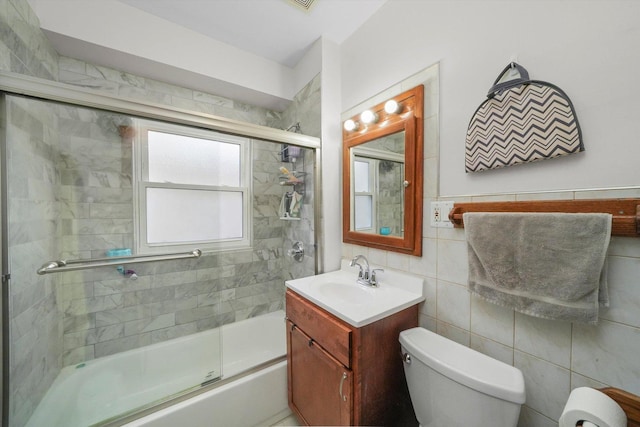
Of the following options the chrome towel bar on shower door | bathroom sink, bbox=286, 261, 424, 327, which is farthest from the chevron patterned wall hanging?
the chrome towel bar on shower door

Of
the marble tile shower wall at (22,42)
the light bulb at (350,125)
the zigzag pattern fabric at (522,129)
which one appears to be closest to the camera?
the zigzag pattern fabric at (522,129)

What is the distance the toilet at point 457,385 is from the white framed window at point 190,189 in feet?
5.35

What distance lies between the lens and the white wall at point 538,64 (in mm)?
661

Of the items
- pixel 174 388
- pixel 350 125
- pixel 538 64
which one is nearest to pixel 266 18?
pixel 350 125

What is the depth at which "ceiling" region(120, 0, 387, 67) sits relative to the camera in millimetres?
1430

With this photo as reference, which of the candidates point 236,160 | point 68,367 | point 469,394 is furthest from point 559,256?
point 68,367

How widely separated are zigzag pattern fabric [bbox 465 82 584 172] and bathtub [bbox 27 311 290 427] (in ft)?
5.34

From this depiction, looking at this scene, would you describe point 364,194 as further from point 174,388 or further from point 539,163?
point 174,388

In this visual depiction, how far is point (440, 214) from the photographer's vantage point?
110cm

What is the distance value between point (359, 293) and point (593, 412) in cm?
93

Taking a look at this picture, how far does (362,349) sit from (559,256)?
762 millimetres

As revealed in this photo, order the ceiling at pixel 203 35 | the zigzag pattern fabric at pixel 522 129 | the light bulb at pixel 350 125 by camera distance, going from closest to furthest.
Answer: the zigzag pattern fabric at pixel 522 129
the ceiling at pixel 203 35
the light bulb at pixel 350 125

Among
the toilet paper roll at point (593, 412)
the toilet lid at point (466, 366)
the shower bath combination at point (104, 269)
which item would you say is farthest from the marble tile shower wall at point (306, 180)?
the toilet paper roll at point (593, 412)

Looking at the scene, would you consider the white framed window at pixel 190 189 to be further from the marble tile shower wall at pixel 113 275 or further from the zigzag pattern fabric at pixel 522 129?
the zigzag pattern fabric at pixel 522 129
